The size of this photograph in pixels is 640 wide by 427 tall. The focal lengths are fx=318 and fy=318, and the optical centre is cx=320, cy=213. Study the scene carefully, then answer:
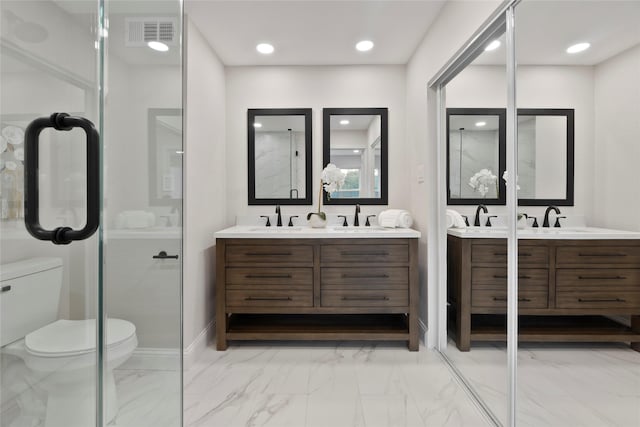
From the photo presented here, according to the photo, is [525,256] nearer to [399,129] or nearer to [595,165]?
[595,165]

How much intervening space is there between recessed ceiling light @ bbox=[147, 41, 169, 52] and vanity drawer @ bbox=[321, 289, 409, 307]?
1.84 meters

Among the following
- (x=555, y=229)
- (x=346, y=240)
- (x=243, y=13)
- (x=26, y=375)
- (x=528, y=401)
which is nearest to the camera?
(x=26, y=375)

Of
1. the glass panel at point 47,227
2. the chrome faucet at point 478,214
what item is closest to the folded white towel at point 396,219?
the chrome faucet at point 478,214

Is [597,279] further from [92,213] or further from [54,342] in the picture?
[54,342]

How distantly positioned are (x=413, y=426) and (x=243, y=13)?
2.70m

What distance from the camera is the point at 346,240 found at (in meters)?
2.42

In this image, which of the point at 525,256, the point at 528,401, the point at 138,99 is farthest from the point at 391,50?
the point at 528,401

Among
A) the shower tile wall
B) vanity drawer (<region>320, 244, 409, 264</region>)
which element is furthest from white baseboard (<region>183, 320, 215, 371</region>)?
the shower tile wall

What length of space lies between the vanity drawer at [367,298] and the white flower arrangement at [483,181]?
3.17 ft

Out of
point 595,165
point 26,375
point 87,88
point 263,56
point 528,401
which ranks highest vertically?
point 263,56

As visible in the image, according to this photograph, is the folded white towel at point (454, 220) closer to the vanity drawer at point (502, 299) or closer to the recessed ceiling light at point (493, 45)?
the vanity drawer at point (502, 299)

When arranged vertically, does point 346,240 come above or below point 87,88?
below

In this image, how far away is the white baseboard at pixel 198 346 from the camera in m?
2.17

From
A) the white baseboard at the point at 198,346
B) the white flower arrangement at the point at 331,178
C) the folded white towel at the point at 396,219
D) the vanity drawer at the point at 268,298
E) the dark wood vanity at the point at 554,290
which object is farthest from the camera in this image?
the white flower arrangement at the point at 331,178
